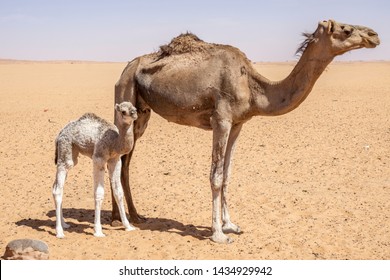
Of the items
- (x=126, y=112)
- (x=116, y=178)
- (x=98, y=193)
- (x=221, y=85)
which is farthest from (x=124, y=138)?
(x=221, y=85)

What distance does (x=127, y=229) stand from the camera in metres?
8.43

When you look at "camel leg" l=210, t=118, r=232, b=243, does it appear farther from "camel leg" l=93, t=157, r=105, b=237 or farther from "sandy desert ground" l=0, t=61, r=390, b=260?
"camel leg" l=93, t=157, r=105, b=237

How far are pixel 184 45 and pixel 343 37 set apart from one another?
8.35ft

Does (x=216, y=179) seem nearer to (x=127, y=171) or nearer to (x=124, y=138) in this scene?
(x=124, y=138)

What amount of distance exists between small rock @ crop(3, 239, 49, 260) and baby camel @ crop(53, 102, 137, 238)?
45.6 inches

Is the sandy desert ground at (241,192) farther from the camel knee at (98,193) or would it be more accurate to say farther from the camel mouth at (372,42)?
the camel mouth at (372,42)

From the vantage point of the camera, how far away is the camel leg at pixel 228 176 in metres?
8.36

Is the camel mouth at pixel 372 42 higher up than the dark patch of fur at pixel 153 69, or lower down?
higher up

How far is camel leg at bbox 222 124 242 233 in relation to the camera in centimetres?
836

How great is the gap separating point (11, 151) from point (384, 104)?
53.2ft

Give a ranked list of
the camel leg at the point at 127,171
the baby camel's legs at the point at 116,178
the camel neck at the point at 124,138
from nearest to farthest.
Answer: the camel neck at the point at 124,138 < the baby camel's legs at the point at 116,178 < the camel leg at the point at 127,171

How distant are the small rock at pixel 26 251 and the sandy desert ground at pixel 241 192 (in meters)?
0.46

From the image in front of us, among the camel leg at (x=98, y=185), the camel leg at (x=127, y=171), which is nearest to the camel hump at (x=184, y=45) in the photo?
the camel leg at (x=127, y=171)

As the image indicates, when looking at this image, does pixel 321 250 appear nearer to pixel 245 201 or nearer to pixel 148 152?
pixel 245 201
